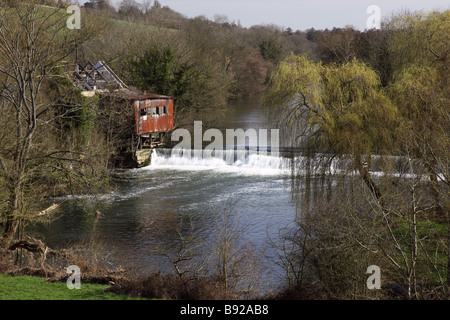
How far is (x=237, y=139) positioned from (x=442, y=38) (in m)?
20.6

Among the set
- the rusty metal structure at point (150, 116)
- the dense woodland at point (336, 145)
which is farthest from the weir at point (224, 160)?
the dense woodland at point (336, 145)

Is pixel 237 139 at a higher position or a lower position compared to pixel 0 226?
higher

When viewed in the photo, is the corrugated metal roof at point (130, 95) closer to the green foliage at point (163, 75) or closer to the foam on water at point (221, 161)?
the foam on water at point (221, 161)

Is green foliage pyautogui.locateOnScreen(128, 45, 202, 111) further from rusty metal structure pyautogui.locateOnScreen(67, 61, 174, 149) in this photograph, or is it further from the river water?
the river water

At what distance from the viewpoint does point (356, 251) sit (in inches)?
465

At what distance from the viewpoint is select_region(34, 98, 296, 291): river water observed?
1759 centimetres

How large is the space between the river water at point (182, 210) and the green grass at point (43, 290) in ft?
9.96

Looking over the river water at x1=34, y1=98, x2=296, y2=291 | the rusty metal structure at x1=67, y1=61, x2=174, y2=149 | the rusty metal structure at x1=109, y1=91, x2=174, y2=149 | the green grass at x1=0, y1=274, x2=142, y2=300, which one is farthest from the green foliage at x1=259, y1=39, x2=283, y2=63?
the green grass at x1=0, y1=274, x2=142, y2=300

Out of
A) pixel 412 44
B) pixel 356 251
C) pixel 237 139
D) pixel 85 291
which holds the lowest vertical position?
pixel 85 291

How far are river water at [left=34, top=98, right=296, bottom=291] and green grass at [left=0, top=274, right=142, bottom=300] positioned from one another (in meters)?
3.04

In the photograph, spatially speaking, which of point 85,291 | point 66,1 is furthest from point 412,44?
point 85,291

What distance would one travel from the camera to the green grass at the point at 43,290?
424 inches

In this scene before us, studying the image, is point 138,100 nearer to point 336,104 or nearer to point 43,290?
point 336,104

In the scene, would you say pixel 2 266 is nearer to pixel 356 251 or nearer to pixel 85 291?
pixel 85 291
